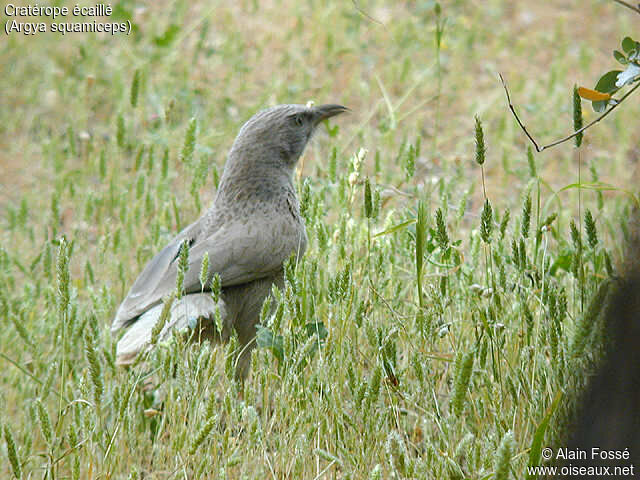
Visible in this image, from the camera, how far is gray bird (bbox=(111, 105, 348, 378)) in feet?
11.5

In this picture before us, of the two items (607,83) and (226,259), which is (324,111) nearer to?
(226,259)

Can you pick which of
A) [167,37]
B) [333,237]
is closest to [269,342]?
[333,237]

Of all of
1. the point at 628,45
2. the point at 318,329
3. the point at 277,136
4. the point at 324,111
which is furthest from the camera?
the point at 324,111

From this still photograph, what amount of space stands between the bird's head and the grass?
23cm

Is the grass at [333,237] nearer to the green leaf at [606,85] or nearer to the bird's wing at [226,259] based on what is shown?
the bird's wing at [226,259]

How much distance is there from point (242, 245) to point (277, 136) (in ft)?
2.24

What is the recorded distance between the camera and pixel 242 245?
12.0 ft

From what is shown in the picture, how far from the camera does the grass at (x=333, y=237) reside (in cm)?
254

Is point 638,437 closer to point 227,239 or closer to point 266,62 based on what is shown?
point 227,239

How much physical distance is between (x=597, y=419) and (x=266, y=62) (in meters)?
5.89

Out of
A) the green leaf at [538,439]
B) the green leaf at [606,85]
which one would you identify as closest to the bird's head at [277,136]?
the green leaf at [606,85]

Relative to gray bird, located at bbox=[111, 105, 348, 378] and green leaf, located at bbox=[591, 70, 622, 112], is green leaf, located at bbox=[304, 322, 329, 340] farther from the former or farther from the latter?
green leaf, located at bbox=[591, 70, 622, 112]

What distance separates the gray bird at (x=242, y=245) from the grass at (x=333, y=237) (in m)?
0.14

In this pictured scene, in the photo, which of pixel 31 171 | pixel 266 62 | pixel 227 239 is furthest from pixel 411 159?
pixel 266 62
